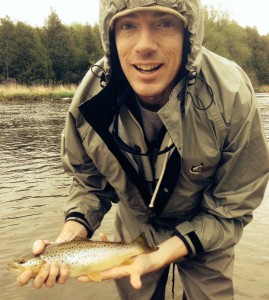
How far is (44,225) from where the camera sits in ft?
16.6

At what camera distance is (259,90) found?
148 feet

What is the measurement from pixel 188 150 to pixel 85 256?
0.92 m

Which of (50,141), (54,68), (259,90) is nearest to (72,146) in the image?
(50,141)

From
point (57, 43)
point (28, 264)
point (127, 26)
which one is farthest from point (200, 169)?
point (57, 43)

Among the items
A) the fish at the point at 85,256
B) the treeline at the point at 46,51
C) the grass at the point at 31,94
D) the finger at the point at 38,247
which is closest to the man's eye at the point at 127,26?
the fish at the point at 85,256

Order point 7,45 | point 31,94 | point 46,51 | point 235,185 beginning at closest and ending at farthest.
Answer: point 235,185 < point 31,94 < point 7,45 < point 46,51

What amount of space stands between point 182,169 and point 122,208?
0.76 metres

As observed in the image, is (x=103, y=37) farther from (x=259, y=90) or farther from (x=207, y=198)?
(x=259, y=90)

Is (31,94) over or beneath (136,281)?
beneath

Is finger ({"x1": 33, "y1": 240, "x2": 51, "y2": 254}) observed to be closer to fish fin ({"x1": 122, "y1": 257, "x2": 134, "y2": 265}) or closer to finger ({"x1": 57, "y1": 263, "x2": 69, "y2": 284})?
finger ({"x1": 57, "y1": 263, "x2": 69, "y2": 284})

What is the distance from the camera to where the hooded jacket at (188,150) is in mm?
2451

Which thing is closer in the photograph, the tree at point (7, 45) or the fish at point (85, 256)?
the fish at point (85, 256)

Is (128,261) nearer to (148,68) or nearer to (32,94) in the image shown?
(148,68)

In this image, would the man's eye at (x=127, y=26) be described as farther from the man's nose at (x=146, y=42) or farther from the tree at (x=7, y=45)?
the tree at (x=7, y=45)
